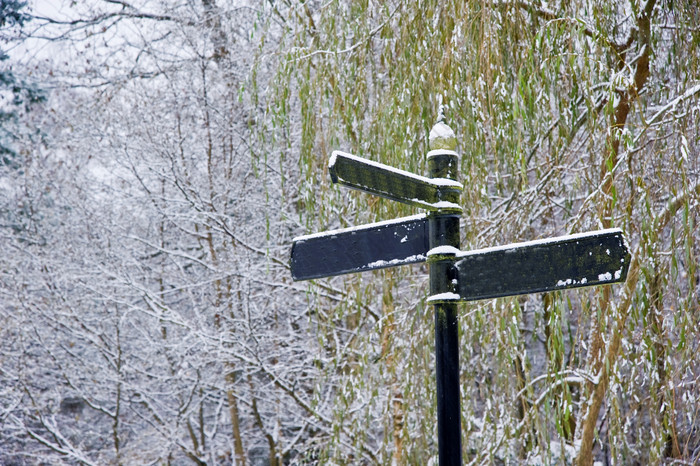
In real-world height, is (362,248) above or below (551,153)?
below

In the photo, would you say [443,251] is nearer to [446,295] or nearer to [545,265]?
[446,295]

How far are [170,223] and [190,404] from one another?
2.04 meters

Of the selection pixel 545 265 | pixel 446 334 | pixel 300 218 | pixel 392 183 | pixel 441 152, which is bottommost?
pixel 446 334

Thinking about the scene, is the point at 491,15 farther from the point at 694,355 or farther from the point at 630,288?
the point at 694,355

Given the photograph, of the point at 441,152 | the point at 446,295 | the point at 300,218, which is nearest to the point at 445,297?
the point at 446,295

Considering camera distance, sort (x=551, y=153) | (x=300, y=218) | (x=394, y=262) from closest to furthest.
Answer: (x=394, y=262), (x=551, y=153), (x=300, y=218)

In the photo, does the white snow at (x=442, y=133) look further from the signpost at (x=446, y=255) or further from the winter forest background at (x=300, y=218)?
the winter forest background at (x=300, y=218)

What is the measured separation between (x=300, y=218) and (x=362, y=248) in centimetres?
164

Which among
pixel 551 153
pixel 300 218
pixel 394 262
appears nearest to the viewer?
pixel 394 262

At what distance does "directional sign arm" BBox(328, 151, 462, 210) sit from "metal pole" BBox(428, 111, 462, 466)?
15 millimetres

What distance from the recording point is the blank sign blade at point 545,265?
156cm

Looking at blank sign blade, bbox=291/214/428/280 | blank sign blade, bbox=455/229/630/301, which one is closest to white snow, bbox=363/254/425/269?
blank sign blade, bbox=291/214/428/280

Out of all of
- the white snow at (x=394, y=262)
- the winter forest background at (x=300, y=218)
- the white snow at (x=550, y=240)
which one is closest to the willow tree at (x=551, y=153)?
the winter forest background at (x=300, y=218)

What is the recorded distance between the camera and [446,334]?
5.45 ft
